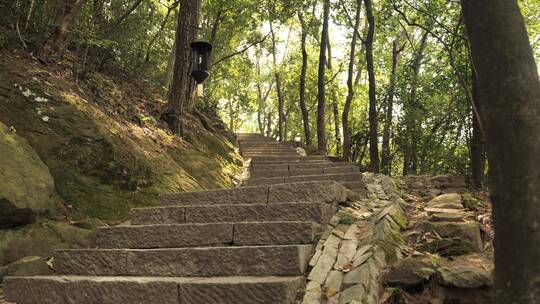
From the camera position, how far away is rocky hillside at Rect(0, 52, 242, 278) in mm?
4242

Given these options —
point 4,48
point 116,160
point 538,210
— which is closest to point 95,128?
point 116,160

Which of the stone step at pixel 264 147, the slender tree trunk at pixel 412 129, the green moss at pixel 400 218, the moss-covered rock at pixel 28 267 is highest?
the slender tree trunk at pixel 412 129

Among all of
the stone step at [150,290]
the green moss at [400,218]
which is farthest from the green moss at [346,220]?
the stone step at [150,290]

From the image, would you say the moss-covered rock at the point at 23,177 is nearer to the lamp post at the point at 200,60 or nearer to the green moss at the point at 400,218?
the green moss at the point at 400,218

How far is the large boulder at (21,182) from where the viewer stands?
160 inches

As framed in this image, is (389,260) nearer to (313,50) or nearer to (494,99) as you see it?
(494,99)

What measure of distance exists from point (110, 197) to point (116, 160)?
2.08 ft

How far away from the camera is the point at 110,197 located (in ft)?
17.9

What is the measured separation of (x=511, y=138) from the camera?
7.95 feet

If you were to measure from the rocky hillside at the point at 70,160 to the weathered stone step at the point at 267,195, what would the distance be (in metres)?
0.77

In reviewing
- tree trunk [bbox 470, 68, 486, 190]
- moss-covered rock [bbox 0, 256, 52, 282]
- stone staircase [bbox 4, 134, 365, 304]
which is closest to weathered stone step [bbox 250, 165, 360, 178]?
tree trunk [bbox 470, 68, 486, 190]

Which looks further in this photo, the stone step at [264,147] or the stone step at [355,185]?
the stone step at [264,147]

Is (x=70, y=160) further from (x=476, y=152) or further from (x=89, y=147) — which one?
(x=476, y=152)

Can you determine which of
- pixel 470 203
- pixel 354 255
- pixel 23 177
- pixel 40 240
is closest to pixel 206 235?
pixel 354 255
